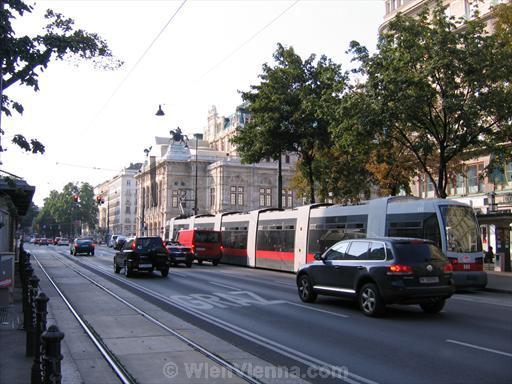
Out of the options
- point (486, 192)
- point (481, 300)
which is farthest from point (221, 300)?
point (486, 192)

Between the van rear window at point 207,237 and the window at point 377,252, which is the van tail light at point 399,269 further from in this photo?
the van rear window at point 207,237

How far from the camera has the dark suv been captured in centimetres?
1115

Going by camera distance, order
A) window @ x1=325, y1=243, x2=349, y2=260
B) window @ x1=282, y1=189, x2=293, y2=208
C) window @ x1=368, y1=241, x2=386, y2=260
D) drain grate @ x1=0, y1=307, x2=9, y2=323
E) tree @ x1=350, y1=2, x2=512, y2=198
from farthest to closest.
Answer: window @ x1=282, y1=189, x2=293, y2=208
tree @ x1=350, y1=2, x2=512, y2=198
window @ x1=325, y1=243, x2=349, y2=260
window @ x1=368, y1=241, x2=386, y2=260
drain grate @ x1=0, y1=307, x2=9, y2=323

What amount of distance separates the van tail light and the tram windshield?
7665 millimetres

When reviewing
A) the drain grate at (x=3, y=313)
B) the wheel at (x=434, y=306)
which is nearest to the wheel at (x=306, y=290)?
the wheel at (x=434, y=306)

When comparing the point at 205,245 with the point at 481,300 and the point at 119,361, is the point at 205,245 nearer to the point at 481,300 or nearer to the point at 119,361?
the point at 481,300

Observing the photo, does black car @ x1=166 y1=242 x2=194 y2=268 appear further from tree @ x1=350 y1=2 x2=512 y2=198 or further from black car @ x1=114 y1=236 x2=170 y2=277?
tree @ x1=350 y1=2 x2=512 y2=198

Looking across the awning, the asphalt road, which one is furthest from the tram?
the awning

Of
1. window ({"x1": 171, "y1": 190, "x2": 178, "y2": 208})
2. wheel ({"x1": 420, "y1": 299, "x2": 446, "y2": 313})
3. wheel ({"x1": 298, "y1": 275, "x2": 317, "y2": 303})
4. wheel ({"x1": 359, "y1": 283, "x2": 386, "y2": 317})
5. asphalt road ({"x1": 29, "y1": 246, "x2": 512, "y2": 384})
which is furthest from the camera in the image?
window ({"x1": 171, "y1": 190, "x2": 178, "y2": 208})

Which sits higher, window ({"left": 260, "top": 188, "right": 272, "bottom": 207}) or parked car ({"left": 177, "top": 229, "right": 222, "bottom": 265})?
window ({"left": 260, "top": 188, "right": 272, "bottom": 207})

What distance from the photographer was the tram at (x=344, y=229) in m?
18.4

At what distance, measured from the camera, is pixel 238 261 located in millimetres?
33969

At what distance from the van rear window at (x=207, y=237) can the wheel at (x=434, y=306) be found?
76.7 feet

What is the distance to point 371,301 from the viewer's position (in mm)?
11555
